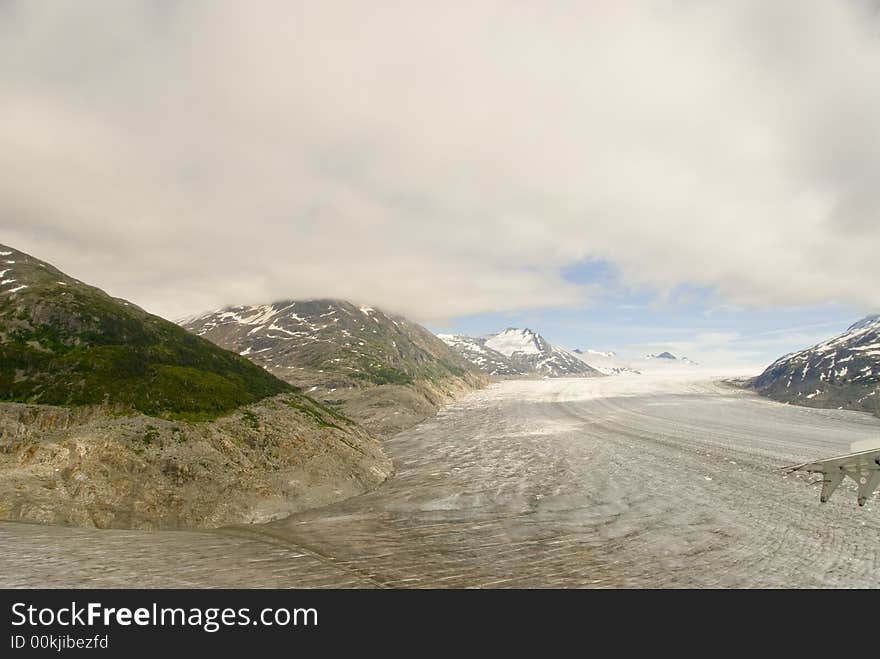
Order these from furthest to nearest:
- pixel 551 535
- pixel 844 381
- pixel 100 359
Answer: pixel 844 381 → pixel 100 359 → pixel 551 535

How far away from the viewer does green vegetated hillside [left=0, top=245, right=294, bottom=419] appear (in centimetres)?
3828

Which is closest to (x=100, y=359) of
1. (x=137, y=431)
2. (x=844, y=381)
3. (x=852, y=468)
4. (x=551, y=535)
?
(x=137, y=431)

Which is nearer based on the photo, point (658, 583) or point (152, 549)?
point (658, 583)

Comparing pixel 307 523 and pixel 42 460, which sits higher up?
pixel 42 460

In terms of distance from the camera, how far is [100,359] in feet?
137

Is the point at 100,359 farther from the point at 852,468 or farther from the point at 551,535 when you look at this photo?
Result: the point at 852,468

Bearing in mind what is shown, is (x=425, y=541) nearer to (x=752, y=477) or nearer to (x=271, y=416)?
(x=271, y=416)

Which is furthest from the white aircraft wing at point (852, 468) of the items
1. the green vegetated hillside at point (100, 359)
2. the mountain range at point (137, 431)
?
the green vegetated hillside at point (100, 359)

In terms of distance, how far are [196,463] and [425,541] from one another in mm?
20786

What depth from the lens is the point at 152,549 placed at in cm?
2573

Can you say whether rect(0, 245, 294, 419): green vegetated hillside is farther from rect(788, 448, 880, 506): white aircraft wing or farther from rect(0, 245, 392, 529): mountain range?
rect(788, 448, 880, 506): white aircraft wing

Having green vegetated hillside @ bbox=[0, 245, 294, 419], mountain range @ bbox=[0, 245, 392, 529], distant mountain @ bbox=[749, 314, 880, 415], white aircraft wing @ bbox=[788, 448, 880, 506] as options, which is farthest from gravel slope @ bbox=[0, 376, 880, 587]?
distant mountain @ bbox=[749, 314, 880, 415]

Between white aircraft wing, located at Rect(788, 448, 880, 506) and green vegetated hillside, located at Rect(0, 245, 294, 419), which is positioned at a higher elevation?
green vegetated hillside, located at Rect(0, 245, 294, 419)
